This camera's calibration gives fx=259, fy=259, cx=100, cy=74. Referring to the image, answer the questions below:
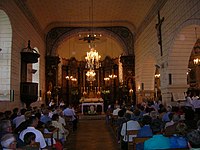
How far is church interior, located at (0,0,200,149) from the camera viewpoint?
9930 millimetres

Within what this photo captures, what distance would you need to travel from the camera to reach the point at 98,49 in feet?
79.8

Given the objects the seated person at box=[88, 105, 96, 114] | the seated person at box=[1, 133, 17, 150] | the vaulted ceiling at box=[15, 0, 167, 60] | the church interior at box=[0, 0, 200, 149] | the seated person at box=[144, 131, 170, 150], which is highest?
the vaulted ceiling at box=[15, 0, 167, 60]

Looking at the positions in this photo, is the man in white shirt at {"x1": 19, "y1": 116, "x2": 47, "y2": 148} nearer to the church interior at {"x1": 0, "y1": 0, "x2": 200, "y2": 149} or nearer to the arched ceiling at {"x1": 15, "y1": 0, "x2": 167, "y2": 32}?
the church interior at {"x1": 0, "y1": 0, "x2": 200, "y2": 149}

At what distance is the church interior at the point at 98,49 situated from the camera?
993cm

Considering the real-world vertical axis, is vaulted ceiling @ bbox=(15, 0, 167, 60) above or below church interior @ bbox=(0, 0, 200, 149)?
above

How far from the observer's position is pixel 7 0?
9.35m

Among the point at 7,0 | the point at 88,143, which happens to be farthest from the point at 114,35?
the point at 88,143

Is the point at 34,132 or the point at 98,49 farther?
the point at 98,49

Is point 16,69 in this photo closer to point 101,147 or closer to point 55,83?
point 101,147

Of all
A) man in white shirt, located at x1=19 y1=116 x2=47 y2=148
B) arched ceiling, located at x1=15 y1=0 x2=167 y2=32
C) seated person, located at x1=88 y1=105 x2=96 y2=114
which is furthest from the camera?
seated person, located at x1=88 y1=105 x2=96 y2=114

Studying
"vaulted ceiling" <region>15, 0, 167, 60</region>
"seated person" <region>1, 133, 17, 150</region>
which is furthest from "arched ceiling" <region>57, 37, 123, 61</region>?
"seated person" <region>1, 133, 17, 150</region>

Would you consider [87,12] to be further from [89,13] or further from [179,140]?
[179,140]

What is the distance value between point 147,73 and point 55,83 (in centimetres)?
654

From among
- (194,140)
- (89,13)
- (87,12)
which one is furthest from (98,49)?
(194,140)
